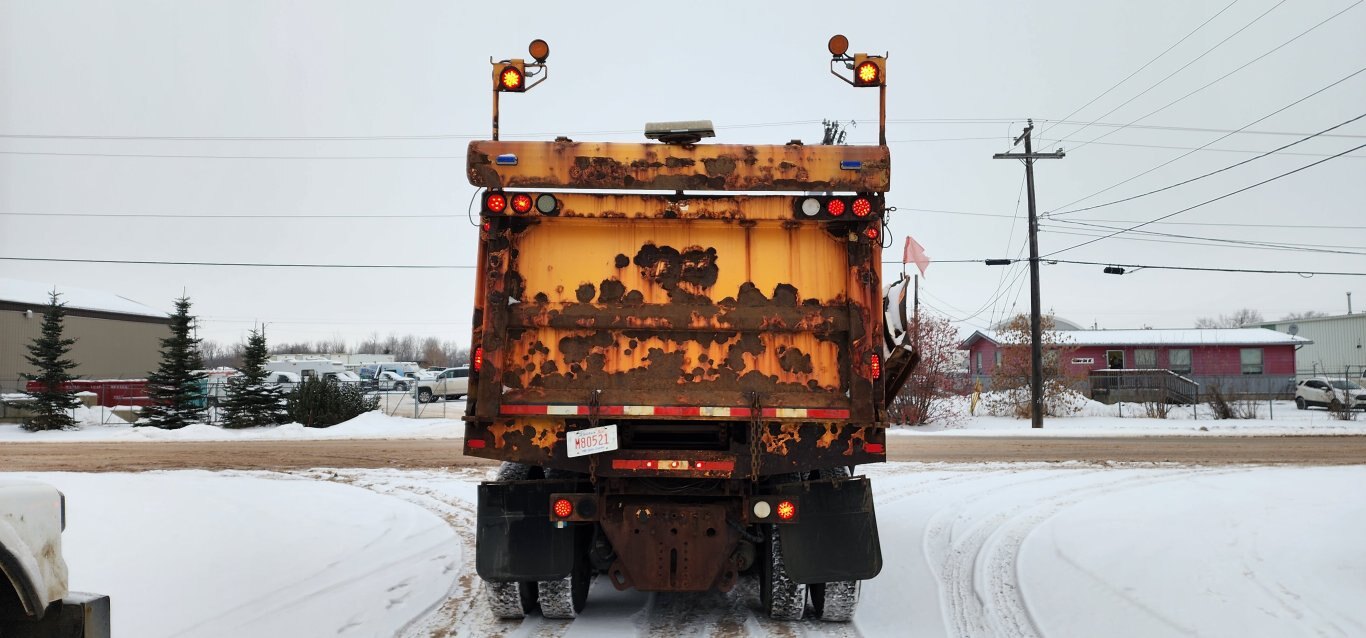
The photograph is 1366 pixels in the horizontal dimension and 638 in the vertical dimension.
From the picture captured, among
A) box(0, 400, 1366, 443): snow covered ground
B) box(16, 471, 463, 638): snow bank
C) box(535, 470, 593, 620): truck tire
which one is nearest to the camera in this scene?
box(16, 471, 463, 638): snow bank

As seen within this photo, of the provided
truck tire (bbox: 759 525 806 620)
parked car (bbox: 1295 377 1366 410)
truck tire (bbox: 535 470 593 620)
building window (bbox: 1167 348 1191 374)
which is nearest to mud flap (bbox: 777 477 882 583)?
truck tire (bbox: 759 525 806 620)

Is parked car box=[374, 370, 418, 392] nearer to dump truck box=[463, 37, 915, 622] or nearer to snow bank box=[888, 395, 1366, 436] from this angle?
snow bank box=[888, 395, 1366, 436]

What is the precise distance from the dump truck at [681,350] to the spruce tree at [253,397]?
25.7 metres

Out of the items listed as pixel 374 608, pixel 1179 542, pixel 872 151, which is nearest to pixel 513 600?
pixel 374 608

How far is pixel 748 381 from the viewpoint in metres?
5.45

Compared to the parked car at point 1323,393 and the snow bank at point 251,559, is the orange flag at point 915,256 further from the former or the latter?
the parked car at point 1323,393

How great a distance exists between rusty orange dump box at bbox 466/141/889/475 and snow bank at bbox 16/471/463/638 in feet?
6.15

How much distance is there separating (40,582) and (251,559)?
4882mm

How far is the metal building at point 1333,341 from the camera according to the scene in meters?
63.3

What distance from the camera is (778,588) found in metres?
5.81

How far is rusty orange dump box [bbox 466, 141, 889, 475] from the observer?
5.41 metres

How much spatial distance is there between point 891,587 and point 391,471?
34.9 ft

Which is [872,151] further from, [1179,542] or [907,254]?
[1179,542]

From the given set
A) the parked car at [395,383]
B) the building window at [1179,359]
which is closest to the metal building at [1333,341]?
the building window at [1179,359]
